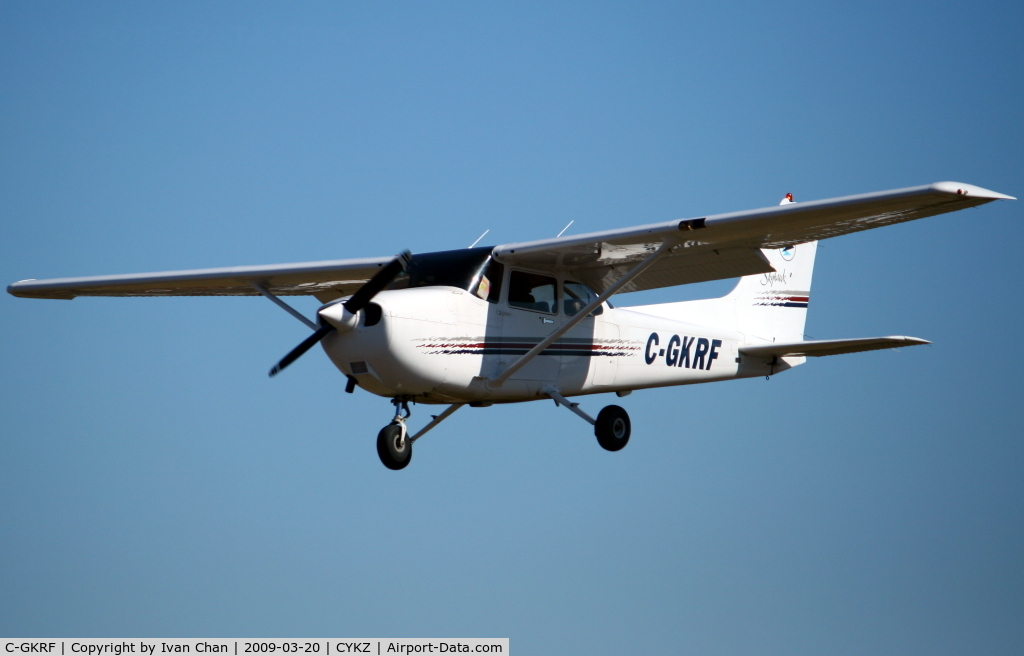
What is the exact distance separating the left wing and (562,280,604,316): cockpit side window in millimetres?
176

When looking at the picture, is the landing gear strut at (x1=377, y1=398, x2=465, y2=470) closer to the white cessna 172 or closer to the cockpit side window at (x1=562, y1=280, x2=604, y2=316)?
the white cessna 172

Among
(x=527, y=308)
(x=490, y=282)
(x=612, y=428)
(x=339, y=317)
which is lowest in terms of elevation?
(x=612, y=428)

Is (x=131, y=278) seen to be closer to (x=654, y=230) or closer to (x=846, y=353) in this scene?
(x=654, y=230)

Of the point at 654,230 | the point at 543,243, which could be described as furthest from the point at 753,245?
the point at 543,243

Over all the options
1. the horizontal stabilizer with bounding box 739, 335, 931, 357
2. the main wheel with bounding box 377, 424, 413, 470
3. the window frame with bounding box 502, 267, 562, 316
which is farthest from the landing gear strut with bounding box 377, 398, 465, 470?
the horizontal stabilizer with bounding box 739, 335, 931, 357

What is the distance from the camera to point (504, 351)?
497 inches

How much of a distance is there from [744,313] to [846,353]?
2.04 metres

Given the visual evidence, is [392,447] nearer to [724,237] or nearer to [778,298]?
[724,237]

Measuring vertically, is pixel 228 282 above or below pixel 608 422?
above

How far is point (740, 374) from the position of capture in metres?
16.0

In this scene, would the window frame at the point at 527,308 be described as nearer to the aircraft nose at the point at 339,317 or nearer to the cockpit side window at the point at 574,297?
the cockpit side window at the point at 574,297

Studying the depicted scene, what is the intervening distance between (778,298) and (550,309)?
17.8 ft

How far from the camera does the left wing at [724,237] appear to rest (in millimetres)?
10398

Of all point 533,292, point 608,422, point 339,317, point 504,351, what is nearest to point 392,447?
point 504,351
